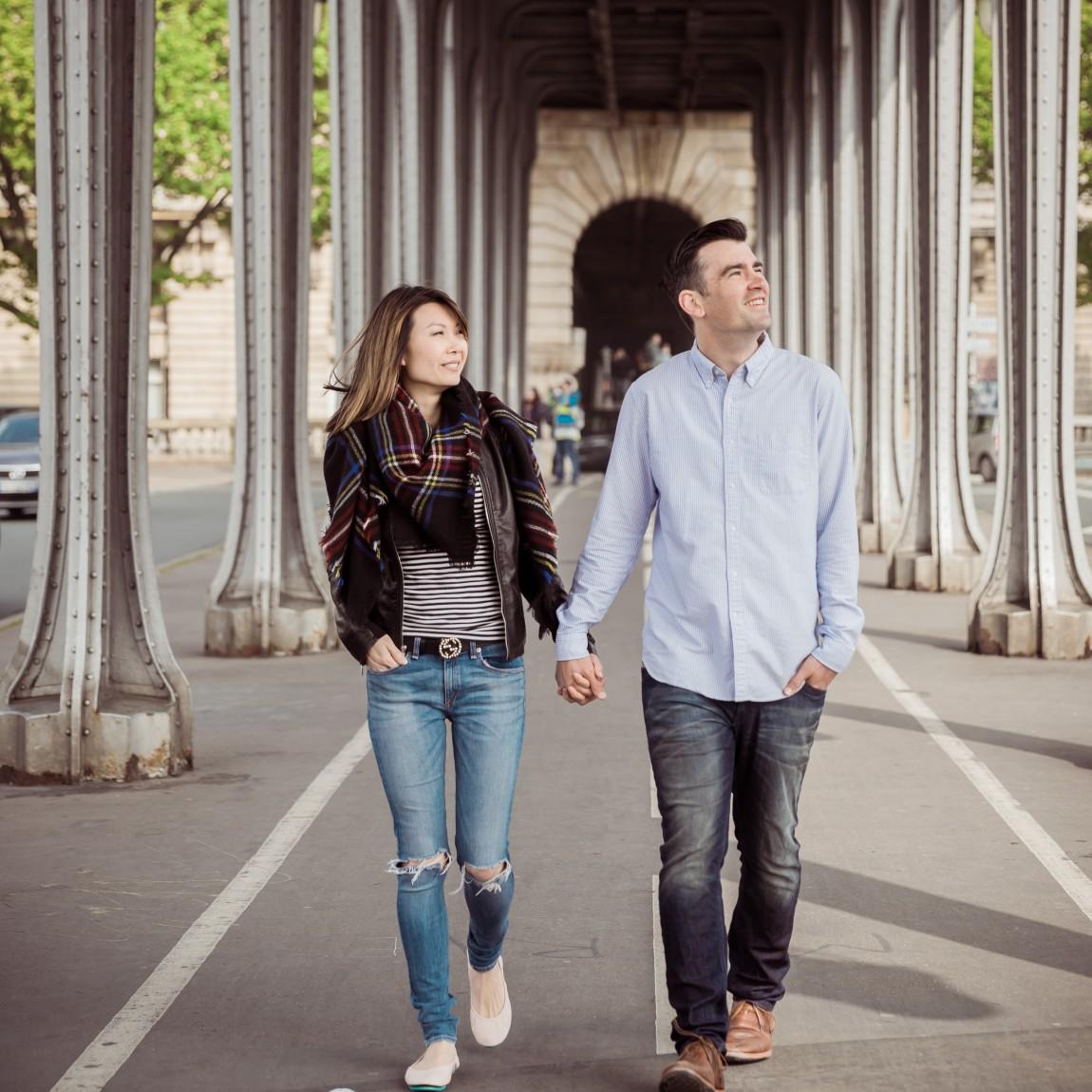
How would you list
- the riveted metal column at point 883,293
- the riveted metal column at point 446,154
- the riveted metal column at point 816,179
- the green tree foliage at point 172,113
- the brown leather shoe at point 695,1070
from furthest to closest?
the green tree foliage at point 172,113, the riveted metal column at point 816,179, the riveted metal column at point 446,154, the riveted metal column at point 883,293, the brown leather shoe at point 695,1070

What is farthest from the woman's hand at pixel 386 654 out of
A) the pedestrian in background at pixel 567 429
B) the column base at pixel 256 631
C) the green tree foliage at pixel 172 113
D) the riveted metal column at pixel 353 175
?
the green tree foliage at pixel 172 113

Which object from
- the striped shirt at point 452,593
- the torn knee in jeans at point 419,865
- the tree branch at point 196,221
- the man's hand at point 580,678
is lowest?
the torn knee in jeans at point 419,865

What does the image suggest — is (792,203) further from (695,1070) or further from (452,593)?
(695,1070)

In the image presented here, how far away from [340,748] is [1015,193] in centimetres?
660

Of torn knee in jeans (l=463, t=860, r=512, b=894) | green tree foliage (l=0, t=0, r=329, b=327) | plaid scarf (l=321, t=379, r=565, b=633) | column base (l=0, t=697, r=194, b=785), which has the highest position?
green tree foliage (l=0, t=0, r=329, b=327)

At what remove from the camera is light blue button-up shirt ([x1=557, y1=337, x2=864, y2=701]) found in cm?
479

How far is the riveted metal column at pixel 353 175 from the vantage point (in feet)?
54.6

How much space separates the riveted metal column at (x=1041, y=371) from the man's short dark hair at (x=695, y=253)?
9015 millimetres

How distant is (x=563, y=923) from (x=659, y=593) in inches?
72.5

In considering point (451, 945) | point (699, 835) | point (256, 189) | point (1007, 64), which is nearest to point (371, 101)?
point (256, 189)

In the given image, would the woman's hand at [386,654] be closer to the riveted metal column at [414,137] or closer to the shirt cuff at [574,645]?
the shirt cuff at [574,645]

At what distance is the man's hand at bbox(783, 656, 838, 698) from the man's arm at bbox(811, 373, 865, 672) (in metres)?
0.03

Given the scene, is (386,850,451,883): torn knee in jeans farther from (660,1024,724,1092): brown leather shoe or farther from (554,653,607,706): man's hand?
(660,1024,724,1092): brown leather shoe

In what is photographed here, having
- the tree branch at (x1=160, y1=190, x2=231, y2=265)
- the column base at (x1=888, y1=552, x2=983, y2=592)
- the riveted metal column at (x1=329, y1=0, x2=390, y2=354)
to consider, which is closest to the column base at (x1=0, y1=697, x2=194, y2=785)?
the riveted metal column at (x1=329, y1=0, x2=390, y2=354)
